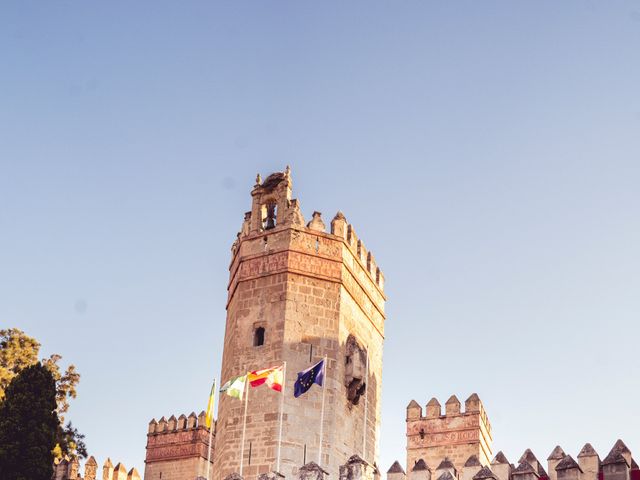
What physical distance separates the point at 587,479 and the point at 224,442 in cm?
753

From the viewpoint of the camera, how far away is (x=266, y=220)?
21484mm

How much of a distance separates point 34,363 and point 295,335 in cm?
882

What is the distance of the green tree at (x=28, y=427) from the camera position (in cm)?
1912

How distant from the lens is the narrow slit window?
784 inches

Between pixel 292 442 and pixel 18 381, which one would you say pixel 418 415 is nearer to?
pixel 292 442

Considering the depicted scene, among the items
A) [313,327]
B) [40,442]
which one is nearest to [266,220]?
[313,327]

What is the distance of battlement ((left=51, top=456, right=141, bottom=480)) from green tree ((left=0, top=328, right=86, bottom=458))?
829 millimetres

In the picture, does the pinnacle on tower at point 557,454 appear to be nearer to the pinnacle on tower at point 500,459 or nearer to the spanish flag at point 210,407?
the pinnacle on tower at point 500,459

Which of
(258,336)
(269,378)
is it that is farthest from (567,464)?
(258,336)

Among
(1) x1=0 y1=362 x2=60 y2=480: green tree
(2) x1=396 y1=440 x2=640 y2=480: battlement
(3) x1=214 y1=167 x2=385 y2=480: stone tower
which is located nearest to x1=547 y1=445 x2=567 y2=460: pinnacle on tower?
(2) x1=396 y1=440 x2=640 y2=480: battlement

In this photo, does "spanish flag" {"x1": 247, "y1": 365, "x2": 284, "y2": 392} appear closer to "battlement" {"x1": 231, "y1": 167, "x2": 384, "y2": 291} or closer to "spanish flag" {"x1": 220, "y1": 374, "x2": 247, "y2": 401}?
"spanish flag" {"x1": 220, "y1": 374, "x2": 247, "y2": 401}

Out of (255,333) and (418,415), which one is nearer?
(255,333)

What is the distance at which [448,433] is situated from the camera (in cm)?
2705

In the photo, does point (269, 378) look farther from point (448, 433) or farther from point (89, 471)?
point (448, 433)
